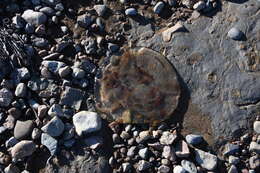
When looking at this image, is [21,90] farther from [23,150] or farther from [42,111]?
[23,150]

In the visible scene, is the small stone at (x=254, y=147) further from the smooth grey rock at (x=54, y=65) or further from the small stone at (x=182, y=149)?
the smooth grey rock at (x=54, y=65)

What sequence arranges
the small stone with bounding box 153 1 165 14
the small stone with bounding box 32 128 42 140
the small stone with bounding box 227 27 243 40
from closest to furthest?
the small stone with bounding box 32 128 42 140 → the small stone with bounding box 227 27 243 40 → the small stone with bounding box 153 1 165 14

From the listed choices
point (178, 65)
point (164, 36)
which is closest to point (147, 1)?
point (164, 36)

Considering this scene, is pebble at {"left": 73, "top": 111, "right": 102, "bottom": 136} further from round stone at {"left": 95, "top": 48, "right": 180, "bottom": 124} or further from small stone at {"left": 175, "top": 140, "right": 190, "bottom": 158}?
small stone at {"left": 175, "top": 140, "right": 190, "bottom": 158}

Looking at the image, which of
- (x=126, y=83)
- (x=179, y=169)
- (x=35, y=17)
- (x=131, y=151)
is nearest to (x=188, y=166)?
(x=179, y=169)

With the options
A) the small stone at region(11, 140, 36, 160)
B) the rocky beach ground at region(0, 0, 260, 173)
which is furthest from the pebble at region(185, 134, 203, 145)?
the small stone at region(11, 140, 36, 160)

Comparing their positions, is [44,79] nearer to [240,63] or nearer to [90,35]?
[90,35]
